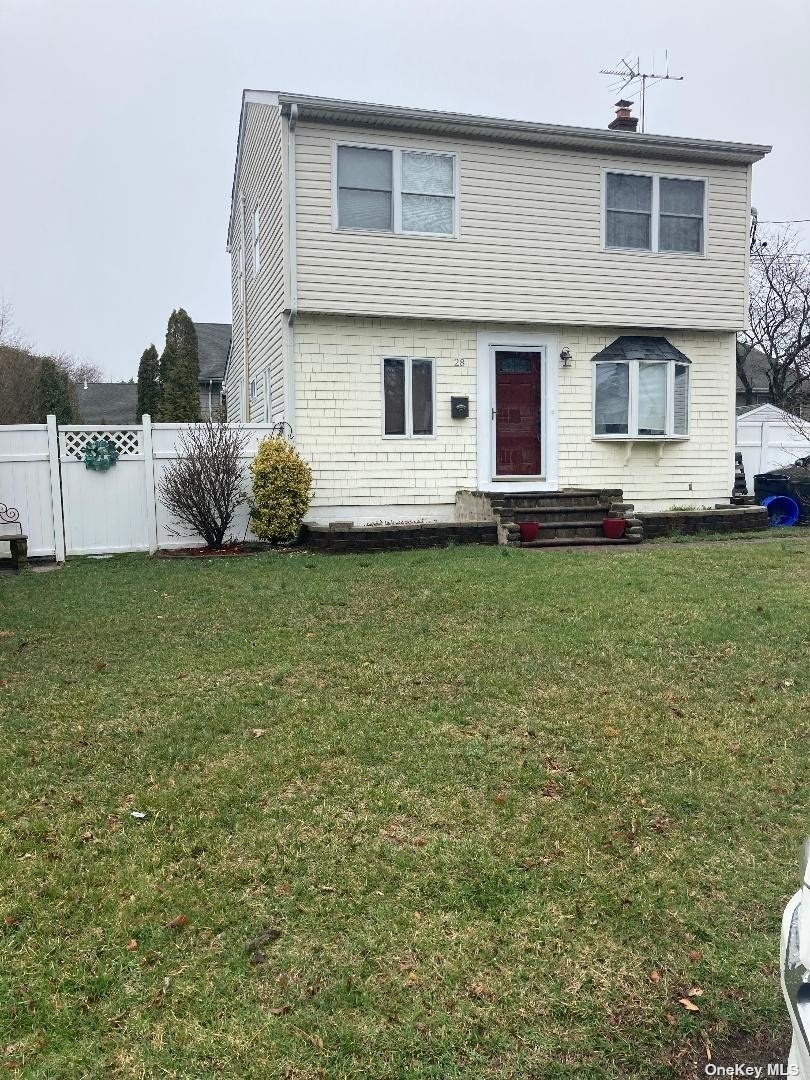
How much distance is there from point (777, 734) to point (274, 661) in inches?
129

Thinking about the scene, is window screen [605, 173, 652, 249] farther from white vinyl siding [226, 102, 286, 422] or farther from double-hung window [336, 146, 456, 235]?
white vinyl siding [226, 102, 286, 422]

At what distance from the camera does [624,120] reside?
15.0 meters

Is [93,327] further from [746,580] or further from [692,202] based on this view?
[746,580]

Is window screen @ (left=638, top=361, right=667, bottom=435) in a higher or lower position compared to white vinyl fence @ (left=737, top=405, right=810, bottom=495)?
higher

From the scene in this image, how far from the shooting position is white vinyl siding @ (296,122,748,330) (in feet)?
40.2

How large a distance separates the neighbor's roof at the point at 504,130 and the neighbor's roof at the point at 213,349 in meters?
21.4

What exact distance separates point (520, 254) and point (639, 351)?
2644 mm

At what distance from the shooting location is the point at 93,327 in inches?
2167

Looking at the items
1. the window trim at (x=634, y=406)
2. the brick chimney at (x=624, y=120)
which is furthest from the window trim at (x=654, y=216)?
the window trim at (x=634, y=406)

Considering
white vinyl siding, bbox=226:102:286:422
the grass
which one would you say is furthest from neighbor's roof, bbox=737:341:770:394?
the grass

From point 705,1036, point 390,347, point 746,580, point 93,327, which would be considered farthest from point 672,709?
Result: point 93,327

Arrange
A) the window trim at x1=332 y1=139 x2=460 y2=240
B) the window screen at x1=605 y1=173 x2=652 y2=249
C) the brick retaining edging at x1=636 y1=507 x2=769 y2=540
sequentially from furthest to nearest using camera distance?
the window screen at x1=605 y1=173 x2=652 y2=249
the brick retaining edging at x1=636 y1=507 x2=769 y2=540
the window trim at x1=332 y1=139 x2=460 y2=240

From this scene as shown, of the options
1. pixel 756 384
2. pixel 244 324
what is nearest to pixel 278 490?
pixel 244 324

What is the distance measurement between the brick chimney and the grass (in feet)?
38.0
